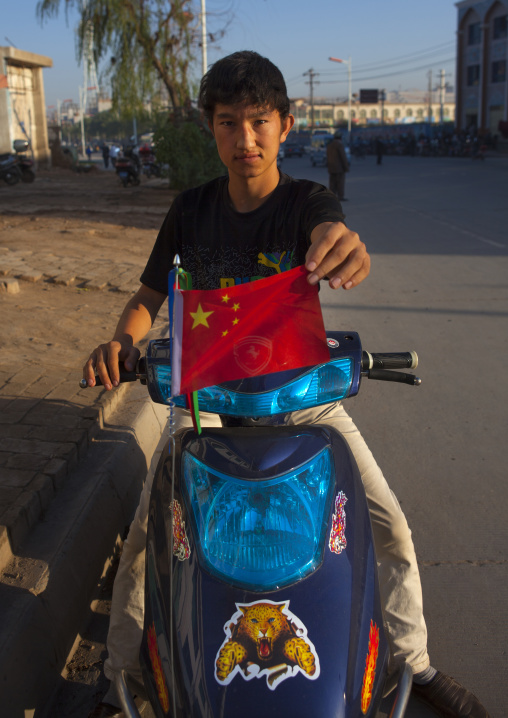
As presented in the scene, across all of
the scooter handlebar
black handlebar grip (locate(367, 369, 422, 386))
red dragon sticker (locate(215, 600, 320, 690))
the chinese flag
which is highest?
the chinese flag

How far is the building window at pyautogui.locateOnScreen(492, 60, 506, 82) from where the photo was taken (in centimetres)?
5238

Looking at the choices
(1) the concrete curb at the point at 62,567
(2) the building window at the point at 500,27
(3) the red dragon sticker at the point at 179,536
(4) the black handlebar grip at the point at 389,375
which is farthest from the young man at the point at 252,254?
(2) the building window at the point at 500,27

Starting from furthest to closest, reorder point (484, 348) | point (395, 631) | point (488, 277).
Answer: point (488, 277), point (484, 348), point (395, 631)

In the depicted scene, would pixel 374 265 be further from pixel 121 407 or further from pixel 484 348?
pixel 121 407

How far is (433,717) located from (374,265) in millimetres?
7328

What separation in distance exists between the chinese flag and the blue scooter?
0.10m

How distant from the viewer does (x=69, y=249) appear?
9.24 metres

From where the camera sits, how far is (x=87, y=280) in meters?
7.32

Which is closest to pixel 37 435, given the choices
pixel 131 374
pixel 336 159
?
pixel 131 374

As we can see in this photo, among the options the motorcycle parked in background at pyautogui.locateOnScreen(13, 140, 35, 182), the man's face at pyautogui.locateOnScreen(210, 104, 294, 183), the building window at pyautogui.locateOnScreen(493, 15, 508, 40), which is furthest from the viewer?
the building window at pyautogui.locateOnScreen(493, 15, 508, 40)

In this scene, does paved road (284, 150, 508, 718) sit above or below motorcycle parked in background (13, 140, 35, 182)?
below

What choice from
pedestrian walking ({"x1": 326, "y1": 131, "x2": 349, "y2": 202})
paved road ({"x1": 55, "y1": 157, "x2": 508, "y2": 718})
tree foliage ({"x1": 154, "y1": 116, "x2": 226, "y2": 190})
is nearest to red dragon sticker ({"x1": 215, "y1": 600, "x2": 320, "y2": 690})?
paved road ({"x1": 55, "y1": 157, "x2": 508, "y2": 718})

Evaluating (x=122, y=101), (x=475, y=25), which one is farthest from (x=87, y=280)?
(x=475, y=25)

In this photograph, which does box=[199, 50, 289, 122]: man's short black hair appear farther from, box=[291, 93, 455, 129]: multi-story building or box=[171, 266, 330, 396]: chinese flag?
box=[291, 93, 455, 129]: multi-story building
